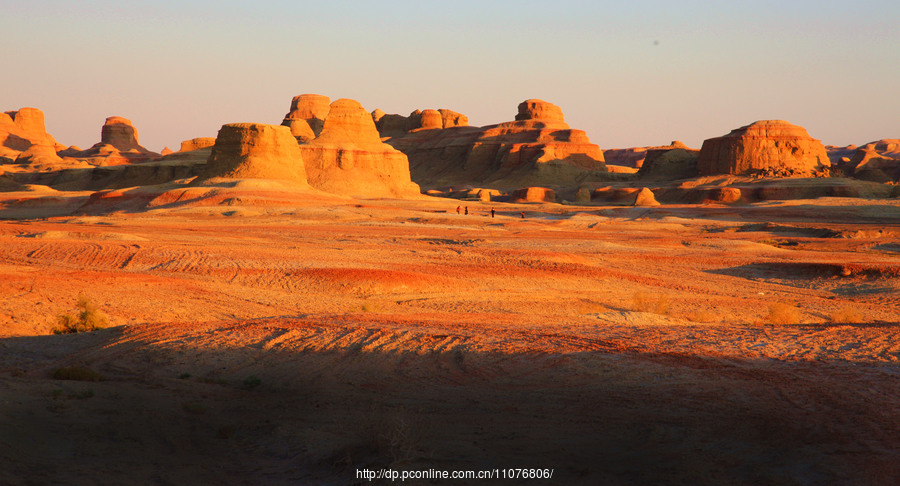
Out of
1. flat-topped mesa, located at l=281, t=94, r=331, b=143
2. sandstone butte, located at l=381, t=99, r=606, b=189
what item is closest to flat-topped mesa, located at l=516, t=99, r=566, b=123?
sandstone butte, located at l=381, t=99, r=606, b=189

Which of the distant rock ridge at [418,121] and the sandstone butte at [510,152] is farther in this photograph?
the distant rock ridge at [418,121]

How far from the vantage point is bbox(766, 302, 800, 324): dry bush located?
14977mm

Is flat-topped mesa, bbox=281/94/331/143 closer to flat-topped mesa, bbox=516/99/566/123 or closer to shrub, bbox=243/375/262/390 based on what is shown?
flat-topped mesa, bbox=516/99/566/123

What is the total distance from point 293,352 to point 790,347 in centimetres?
700

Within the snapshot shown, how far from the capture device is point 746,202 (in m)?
62.7

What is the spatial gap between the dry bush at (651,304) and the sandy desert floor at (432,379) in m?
0.07

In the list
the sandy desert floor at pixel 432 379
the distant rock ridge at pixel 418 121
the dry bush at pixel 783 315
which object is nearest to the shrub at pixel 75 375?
the sandy desert floor at pixel 432 379

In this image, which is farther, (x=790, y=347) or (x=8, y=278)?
(x=8, y=278)

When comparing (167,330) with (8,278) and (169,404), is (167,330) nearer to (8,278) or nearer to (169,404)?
(169,404)

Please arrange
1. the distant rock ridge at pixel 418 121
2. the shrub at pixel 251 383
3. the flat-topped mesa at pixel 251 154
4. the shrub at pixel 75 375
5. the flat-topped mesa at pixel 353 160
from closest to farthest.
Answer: the shrub at pixel 75 375, the shrub at pixel 251 383, the flat-topped mesa at pixel 251 154, the flat-topped mesa at pixel 353 160, the distant rock ridge at pixel 418 121

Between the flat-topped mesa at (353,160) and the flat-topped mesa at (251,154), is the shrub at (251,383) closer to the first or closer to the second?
the flat-topped mesa at (251,154)

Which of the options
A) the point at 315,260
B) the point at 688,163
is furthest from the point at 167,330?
the point at 688,163

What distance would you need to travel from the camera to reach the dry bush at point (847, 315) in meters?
15.1

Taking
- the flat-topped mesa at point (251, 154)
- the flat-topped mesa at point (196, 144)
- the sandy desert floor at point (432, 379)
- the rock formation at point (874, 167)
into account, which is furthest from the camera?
the flat-topped mesa at point (196, 144)
